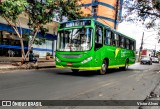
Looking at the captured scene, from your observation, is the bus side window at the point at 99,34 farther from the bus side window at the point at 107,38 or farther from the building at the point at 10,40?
the building at the point at 10,40

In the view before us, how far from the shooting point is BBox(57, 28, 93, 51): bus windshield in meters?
14.4

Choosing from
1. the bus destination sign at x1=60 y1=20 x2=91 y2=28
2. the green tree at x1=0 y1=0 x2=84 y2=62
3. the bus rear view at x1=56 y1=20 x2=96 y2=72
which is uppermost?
the green tree at x1=0 y1=0 x2=84 y2=62

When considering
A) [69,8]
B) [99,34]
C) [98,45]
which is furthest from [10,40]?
[98,45]

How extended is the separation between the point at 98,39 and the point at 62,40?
216 cm

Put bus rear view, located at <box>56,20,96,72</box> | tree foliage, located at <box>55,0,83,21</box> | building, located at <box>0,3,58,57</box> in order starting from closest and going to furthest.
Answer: bus rear view, located at <box>56,20,96,72</box>
tree foliage, located at <box>55,0,83,21</box>
building, located at <box>0,3,58,57</box>

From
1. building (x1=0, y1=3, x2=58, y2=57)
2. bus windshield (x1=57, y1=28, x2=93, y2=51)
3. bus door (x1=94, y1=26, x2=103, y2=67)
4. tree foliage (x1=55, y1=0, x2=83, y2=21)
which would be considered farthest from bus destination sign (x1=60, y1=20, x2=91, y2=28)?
building (x1=0, y1=3, x2=58, y2=57)

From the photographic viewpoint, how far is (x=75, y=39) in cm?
1475

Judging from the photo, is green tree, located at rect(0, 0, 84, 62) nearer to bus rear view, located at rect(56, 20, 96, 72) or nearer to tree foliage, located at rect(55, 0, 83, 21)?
tree foliage, located at rect(55, 0, 83, 21)

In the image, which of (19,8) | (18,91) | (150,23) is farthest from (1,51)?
(18,91)

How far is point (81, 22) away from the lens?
15.1 m

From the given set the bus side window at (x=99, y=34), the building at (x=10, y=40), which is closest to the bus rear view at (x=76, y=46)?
the bus side window at (x=99, y=34)

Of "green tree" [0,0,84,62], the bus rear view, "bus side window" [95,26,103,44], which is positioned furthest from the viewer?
"green tree" [0,0,84,62]

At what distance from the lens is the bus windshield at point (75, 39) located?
14430 millimetres

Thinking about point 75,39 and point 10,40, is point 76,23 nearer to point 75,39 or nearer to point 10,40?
point 75,39
